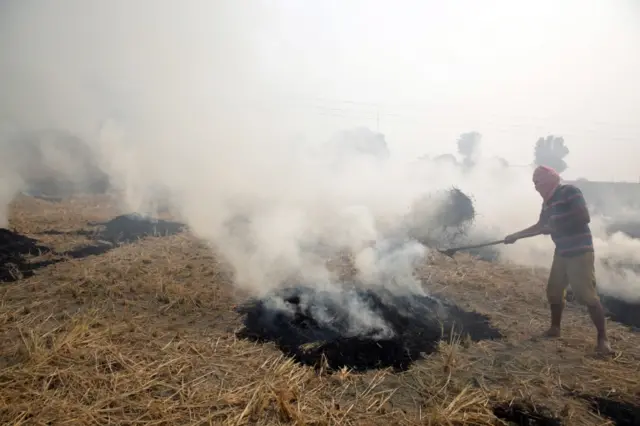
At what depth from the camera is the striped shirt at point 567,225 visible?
14.9 ft

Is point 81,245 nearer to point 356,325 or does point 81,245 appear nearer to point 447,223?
point 356,325

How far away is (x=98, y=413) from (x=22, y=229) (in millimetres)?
10034

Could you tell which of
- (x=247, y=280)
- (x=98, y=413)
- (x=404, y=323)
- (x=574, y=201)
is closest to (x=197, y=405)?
(x=98, y=413)

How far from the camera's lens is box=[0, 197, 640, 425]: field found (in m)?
3.11

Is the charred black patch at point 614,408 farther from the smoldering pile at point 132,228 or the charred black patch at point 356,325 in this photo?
the smoldering pile at point 132,228

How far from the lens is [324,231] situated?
10.6 meters

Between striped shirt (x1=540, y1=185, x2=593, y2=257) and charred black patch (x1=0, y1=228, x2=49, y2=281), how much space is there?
8985mm

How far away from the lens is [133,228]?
11656 mm

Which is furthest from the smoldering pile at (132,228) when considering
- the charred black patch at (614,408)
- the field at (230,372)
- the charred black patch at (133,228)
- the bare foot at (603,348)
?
the bare foot at (603,348)

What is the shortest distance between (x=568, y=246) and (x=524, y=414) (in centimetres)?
247

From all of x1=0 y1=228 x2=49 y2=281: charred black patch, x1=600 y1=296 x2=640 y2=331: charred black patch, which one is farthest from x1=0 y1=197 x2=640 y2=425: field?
x1=0 y1=228 x2=49 y2=281: charred black patch

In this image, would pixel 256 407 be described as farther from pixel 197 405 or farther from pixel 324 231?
pixel 324 231

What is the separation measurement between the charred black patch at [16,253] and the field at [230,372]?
1.41 ft

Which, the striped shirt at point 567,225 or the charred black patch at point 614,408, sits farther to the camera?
the striped shirt at point 567,225
